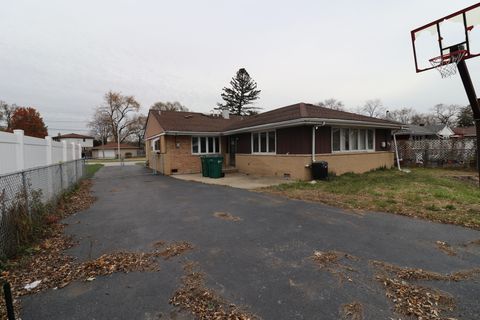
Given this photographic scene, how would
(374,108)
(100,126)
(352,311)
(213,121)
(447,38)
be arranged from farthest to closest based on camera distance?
(100,126)
(374,108)
(213,121)
(447,38)
(352,311)

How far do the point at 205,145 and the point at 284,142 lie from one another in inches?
280

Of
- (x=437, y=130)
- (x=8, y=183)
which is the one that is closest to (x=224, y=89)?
(x=437, y=130)

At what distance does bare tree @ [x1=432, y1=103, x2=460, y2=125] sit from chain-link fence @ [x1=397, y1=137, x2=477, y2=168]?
5299 cm

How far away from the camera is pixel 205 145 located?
56.7ft

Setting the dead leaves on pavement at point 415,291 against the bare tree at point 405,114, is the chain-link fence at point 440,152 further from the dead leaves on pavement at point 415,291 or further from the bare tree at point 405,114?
the bare tree at point 405,114

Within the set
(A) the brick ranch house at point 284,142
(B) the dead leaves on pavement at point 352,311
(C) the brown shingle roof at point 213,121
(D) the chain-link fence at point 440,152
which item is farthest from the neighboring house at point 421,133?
(B) the dead leaves on pavement at point 352,311

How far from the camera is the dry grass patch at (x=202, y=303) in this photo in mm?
2309

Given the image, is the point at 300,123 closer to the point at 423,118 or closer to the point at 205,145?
the point at 205,145

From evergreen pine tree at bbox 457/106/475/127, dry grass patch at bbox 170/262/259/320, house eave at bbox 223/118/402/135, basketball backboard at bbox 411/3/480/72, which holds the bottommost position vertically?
dry grass patch at bbox 170/262/259/320

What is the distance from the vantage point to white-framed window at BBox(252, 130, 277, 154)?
12.9 meters

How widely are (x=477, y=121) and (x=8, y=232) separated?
13.8m

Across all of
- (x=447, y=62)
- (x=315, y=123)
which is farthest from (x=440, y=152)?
(x=315, y=123)

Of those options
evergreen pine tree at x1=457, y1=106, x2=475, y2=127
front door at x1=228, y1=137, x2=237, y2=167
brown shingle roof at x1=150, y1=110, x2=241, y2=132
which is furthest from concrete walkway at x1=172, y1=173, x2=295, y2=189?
evergreen pine tree at x1=457, y1=106, x2=475, y2=127

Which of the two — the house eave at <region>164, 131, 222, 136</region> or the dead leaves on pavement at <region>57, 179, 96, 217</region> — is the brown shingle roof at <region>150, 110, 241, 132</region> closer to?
the house eave at <region>164, 131, 222, 136</region>
